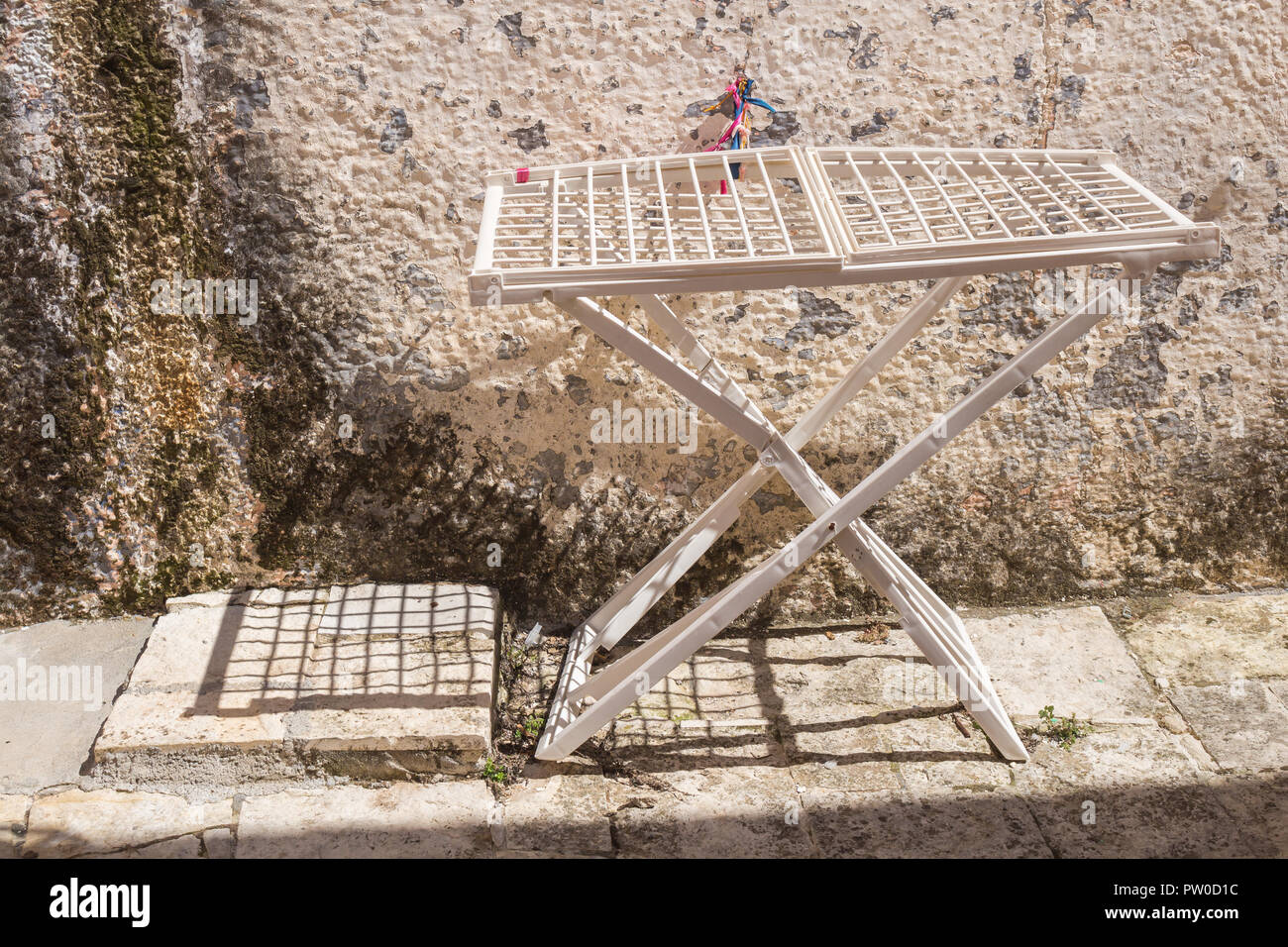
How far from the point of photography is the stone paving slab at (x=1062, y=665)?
308 centimetres

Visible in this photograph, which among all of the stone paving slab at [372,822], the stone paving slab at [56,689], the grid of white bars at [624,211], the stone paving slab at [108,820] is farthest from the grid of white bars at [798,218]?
the stone paving slab at [56,689]

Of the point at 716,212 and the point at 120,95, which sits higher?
the point at 120,95

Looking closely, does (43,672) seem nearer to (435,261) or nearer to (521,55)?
(435,261)

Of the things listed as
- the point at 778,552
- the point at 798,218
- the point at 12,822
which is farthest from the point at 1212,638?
the point at 12,822

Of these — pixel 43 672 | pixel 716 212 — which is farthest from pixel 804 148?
pixel 43 672

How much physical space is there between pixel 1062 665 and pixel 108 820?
2.69 metres

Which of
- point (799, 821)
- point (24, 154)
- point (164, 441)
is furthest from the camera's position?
point (164, 441)

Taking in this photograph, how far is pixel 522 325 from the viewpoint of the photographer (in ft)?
10.7

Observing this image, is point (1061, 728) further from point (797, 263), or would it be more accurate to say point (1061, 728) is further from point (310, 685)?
point (310, 685)

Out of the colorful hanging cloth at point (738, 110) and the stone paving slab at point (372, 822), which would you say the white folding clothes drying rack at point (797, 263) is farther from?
the stone paving slab at point (372, 822)

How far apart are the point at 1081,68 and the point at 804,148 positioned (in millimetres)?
1023

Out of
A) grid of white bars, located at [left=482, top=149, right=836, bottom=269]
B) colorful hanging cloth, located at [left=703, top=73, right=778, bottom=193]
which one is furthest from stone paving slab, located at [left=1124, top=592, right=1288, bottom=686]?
colorful hanging cloth, located at [left=703, top=73, right=778, bottom=193]

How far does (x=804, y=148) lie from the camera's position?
2773 millimetres

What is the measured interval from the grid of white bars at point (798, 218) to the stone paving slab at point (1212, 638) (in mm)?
1291
